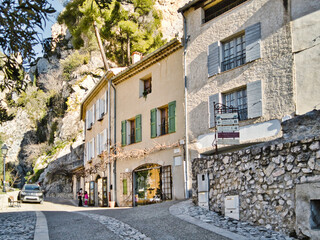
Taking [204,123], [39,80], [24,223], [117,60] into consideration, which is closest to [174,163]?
[204,123]

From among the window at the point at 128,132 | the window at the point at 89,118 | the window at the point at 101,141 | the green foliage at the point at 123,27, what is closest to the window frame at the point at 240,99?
the window at the point at 128,132

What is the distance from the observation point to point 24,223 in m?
11.5

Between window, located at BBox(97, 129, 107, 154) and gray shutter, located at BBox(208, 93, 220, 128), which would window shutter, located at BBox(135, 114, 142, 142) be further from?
gray shutter, located at BBox(208, 93, 220, 128)

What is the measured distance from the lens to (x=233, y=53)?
1548cm

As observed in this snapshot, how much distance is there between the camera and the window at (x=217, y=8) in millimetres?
15836

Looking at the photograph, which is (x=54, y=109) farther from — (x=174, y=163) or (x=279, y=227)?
(x=279, y=227)

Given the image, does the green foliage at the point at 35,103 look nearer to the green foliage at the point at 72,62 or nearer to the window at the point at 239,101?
the green foliage at the point at 72,62

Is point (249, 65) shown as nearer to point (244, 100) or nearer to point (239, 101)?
point (244, 100)

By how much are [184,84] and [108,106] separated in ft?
26.0

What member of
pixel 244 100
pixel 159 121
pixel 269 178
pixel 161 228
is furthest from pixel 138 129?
pixel 269 178

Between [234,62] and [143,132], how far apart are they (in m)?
6.95

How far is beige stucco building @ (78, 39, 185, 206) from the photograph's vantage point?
59.2ft

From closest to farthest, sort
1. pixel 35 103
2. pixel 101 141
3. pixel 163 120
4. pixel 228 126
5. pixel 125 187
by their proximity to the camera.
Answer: pixel 228 126
pixel 163 120
pixel 125 187
pixel 101 141
pixel 35 103

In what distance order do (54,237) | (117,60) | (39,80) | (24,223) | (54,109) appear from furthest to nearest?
(39,80), (54,109), (117,60), (24,223), (54,237)
